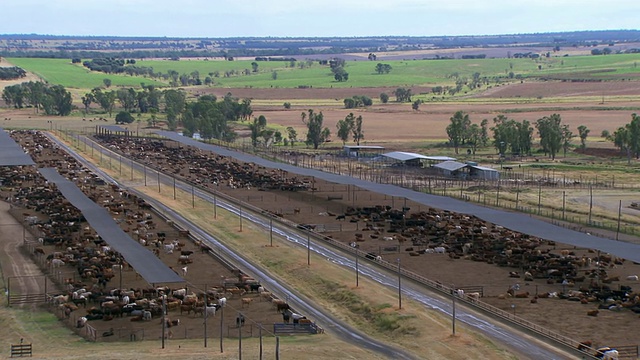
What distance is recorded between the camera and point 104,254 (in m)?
49.2

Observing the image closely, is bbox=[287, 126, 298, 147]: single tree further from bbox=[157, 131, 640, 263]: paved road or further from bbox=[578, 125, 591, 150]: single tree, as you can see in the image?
bbox=[157, 131, 640, 263]: paved road

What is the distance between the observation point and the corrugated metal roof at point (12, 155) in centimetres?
8081

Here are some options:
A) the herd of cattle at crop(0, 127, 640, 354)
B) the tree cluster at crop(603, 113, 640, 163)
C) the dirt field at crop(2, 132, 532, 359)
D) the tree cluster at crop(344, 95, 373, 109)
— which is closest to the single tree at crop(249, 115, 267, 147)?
the herd of cattle at crop(0, 127, 640, 354)

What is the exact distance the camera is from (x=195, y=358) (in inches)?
1252

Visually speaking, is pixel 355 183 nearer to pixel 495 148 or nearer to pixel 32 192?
pixel 32 192

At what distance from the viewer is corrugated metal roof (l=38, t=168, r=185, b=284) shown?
3991cm

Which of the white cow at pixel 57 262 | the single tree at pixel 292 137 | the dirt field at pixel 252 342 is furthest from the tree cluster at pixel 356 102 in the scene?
the dirt field at pixel 252 342

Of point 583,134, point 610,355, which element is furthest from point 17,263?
point 583,134

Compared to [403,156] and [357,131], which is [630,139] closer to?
[403,156]

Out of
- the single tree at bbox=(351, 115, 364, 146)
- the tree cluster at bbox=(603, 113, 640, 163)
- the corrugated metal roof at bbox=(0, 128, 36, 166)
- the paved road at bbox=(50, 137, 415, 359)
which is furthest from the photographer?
the single tree at bbox=(351, 115, 364, 146)

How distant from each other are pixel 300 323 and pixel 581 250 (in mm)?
22384

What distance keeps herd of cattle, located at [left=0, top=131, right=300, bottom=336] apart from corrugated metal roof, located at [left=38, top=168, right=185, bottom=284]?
955 mm

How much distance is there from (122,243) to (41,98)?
117m

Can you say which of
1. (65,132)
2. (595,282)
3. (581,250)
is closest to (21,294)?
(595,282)
